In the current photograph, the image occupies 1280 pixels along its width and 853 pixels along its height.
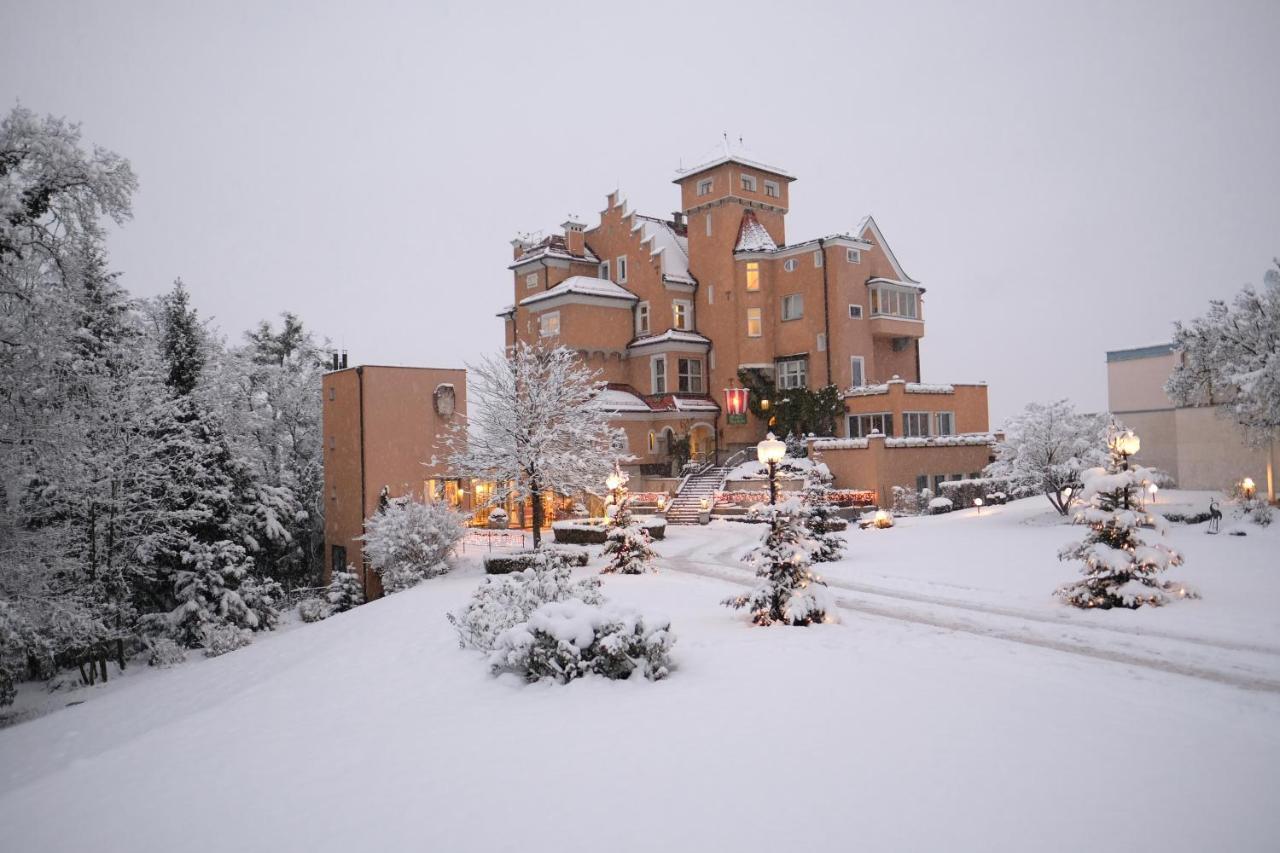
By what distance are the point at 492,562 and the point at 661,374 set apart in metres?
22.2

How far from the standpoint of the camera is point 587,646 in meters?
10.3

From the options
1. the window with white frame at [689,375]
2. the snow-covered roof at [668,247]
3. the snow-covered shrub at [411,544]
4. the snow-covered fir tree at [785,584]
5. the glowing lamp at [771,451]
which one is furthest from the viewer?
the snow-covered roof at [668,247]

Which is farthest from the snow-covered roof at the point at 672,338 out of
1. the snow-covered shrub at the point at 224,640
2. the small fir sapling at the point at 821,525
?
the snow-covered shrub at the point at 224,640

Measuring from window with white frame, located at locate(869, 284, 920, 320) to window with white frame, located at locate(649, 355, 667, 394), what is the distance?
477 inches

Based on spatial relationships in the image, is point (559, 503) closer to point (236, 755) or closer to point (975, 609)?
point (975, 609)

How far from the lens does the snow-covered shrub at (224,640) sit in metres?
22.9

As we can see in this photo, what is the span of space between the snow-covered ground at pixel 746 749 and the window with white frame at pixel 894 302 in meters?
29.8

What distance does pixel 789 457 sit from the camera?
37500 mm

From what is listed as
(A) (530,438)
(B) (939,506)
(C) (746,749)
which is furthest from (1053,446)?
(C) (746,749)

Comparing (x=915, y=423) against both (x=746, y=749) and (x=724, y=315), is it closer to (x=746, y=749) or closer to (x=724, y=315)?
(x=724, y=315)

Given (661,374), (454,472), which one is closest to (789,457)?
(661,374)

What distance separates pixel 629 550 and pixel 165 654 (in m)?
14.2

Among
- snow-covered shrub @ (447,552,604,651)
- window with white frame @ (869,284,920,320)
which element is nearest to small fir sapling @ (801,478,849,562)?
snow-covered shrub @ (447,552,604,651)

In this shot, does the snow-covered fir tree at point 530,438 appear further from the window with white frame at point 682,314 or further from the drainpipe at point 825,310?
the drainpipe at point 825,310
